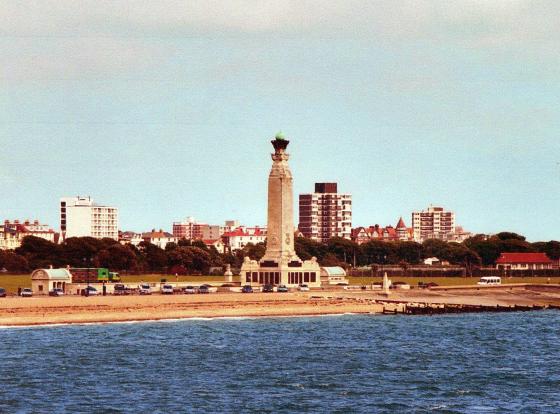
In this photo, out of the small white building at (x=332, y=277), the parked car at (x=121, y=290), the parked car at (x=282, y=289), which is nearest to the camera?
the parked car at (x=121, y=290)

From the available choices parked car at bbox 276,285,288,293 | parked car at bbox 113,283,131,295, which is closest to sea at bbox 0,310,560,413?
parked car at bbox 113,283,131,295

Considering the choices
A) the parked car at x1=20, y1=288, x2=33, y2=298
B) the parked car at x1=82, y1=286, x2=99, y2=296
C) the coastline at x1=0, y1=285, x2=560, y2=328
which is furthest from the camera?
the parked car at x1=82, y1=286, x2=99, y2=296

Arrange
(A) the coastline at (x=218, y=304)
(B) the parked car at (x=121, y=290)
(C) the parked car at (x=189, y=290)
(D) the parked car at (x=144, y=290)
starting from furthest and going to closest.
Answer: (C) the parked car at (x=189, y=290) → (D) the parked car at (x=144, y=290) → (B) the parked car at (x=121, y=290) → (A) the coastline at (x=218, y=304)

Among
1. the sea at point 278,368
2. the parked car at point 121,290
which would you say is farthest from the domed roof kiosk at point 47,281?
the sea at point 278,368

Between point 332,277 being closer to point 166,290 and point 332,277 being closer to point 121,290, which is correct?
point 166,290

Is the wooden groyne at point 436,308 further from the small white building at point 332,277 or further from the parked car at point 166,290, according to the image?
the small white building at point 332,277

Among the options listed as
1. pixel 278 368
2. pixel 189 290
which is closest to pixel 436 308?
pixel 189 290

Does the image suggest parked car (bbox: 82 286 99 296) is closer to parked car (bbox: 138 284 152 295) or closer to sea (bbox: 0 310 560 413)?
parked car (bbox: 138 284 152 295)

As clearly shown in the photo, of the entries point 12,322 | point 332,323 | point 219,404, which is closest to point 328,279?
point 332,323
